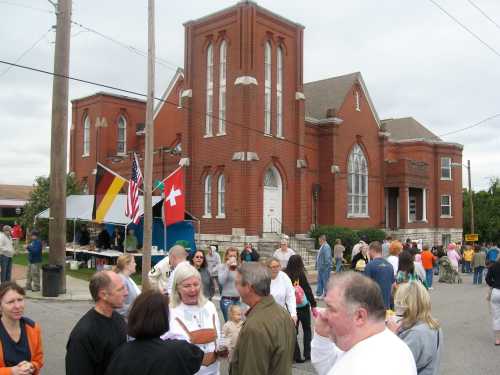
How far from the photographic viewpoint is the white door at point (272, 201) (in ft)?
86.9

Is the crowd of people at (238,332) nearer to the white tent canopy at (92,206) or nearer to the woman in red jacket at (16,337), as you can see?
the woman in red jacket at (16,337)

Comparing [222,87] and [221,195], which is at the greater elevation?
[222,87]

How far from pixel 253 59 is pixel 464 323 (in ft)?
56.3

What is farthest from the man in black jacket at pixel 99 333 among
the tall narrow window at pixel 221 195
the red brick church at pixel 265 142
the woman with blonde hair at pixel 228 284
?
the tall narrow window at pixel 221 195

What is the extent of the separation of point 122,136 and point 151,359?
3636cm

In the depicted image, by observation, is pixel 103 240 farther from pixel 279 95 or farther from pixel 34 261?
pixel 279 95

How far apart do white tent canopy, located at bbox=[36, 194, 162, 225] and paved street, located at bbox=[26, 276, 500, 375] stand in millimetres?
6472

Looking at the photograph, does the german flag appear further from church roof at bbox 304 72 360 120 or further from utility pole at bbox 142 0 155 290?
church roof at bbox 304 72 360 120

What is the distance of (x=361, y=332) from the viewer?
2.32 m

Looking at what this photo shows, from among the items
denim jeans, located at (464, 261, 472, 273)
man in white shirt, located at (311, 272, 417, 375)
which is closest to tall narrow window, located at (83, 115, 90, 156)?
denim jeans, located at (464, 261, 472, 273)

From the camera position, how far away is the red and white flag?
17.7 m

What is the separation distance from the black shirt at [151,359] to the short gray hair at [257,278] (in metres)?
0.90

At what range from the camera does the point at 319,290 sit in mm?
16031

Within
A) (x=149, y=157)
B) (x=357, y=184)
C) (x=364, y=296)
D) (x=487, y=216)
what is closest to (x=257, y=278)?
(x=364, y=296)
